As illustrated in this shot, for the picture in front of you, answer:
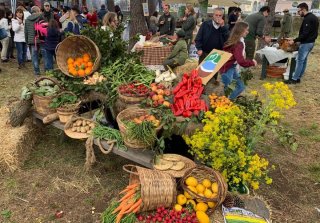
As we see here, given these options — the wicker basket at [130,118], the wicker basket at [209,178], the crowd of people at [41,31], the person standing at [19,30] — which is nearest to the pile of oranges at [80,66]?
the wicker basket at [130,118]

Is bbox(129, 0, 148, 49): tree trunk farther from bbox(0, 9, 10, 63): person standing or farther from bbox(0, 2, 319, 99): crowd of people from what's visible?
bbox(0, 9, 10, 63): person standing

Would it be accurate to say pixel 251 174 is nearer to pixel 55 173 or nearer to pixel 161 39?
pixel 55 173

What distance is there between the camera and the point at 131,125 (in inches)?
136

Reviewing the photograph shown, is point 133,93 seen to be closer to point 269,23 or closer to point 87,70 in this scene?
point 87,70

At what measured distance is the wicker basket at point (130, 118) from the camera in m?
3.55

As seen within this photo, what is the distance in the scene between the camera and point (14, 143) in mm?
4332

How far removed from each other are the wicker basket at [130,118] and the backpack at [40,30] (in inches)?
207

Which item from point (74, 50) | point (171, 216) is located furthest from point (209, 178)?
point (74, 50)

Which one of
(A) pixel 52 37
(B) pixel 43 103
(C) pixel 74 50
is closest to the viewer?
(B) pixel 43 103

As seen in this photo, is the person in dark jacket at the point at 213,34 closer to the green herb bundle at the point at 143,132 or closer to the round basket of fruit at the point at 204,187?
the green herb bundle at the point at 143,132

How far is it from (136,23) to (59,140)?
6.16 m

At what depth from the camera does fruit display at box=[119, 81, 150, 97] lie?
4070 mm

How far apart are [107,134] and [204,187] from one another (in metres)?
1.50

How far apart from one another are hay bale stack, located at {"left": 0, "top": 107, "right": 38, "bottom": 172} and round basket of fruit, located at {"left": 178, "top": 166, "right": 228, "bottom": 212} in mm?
2489
